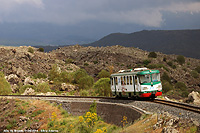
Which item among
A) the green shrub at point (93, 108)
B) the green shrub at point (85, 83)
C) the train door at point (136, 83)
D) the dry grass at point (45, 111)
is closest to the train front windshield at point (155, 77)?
the train door at point (136, 83)

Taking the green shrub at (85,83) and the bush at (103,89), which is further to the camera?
the green shrub at (85,83)

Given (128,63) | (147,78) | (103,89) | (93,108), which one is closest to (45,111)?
(93,108)

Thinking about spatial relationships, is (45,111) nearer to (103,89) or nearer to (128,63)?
(103,89)

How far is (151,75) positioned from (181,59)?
118m

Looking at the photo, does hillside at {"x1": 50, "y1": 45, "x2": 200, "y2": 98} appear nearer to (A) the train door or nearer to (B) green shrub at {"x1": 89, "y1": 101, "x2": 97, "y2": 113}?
(B) green shrub at {"x1": 89, "y1": 101, "x2": 97, "y2": 113}

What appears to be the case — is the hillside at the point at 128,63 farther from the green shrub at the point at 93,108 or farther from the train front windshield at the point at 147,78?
the train front windshield at the point at 147,78

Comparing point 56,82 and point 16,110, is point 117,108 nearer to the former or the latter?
point 16,110

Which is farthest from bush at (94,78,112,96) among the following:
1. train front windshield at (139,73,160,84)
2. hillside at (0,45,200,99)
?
train front windshield at (139,73,160,84)

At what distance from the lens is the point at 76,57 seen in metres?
131

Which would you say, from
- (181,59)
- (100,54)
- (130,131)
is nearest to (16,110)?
(130,131)

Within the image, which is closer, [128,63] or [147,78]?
[147,78]

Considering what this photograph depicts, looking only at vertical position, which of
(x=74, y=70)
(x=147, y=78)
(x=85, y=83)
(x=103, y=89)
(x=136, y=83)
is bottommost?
(x=103, y=89)

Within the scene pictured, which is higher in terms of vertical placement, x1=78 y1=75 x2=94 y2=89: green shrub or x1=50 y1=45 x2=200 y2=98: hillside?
x1=50 y1=45 x2=200 y2=98: hillside

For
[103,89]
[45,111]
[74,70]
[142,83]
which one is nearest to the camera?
[142,83]
